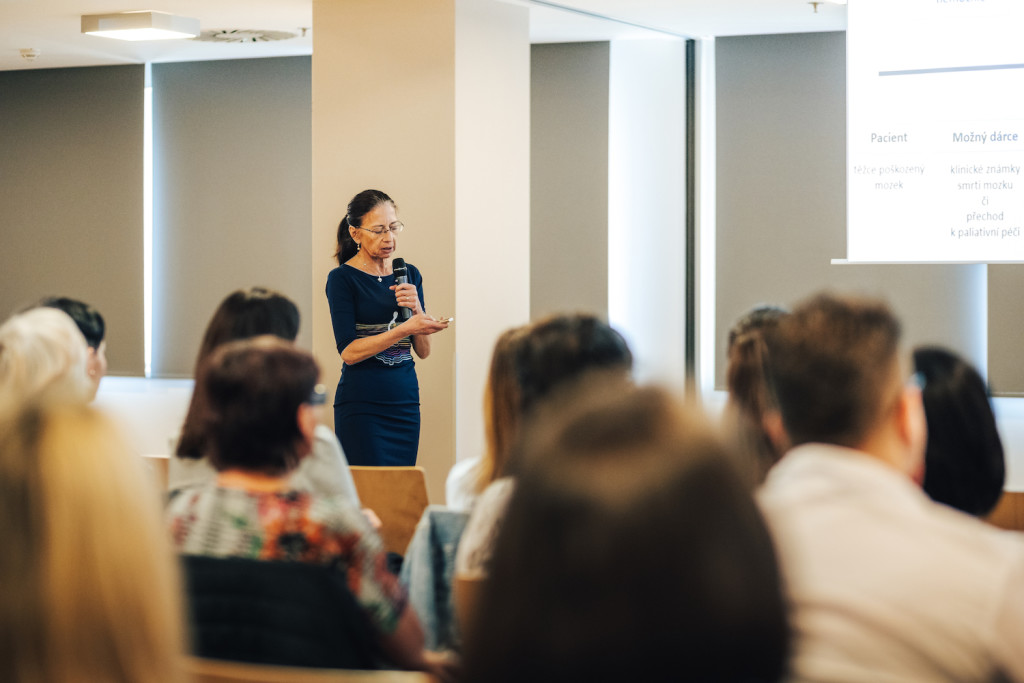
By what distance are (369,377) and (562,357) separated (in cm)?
214

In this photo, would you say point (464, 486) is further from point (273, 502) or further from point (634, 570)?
point (634, 570)

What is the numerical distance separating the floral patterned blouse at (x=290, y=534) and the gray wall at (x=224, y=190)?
5563 mm

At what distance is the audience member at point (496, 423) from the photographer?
2160 millimetres

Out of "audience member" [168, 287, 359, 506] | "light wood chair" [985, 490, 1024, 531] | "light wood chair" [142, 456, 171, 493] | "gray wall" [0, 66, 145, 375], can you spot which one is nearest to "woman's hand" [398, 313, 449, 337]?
"light wood chair" [142, 456, 171, 493]

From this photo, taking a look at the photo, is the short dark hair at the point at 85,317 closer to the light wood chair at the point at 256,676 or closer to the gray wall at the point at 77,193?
the light wood chair at the point at 256,676

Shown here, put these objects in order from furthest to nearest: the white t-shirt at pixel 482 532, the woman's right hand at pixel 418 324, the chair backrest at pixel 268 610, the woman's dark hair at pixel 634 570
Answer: the woman's right hand at pixel 418 324, the white t-shirt at pixel 482 532, the chair backrest at pixel 268 610, the woman's dark hair at pixel 634 570

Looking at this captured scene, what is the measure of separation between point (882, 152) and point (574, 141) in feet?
7.53

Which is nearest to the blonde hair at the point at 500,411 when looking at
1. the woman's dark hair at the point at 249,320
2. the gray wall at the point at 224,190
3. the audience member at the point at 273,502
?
the audience member at the point at 273,502

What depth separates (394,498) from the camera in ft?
9.23

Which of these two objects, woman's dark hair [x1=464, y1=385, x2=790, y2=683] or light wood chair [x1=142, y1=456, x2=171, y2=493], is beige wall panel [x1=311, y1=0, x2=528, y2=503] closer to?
light wood chair [x1=142, y1=456, x2=171, y2=493]

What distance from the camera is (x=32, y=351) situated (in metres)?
2.19

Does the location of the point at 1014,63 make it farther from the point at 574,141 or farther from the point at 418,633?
the point at 418,633

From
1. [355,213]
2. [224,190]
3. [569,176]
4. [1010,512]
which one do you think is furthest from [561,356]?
[224,190]

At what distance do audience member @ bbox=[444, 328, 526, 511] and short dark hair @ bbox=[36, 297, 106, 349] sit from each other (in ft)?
3.56
